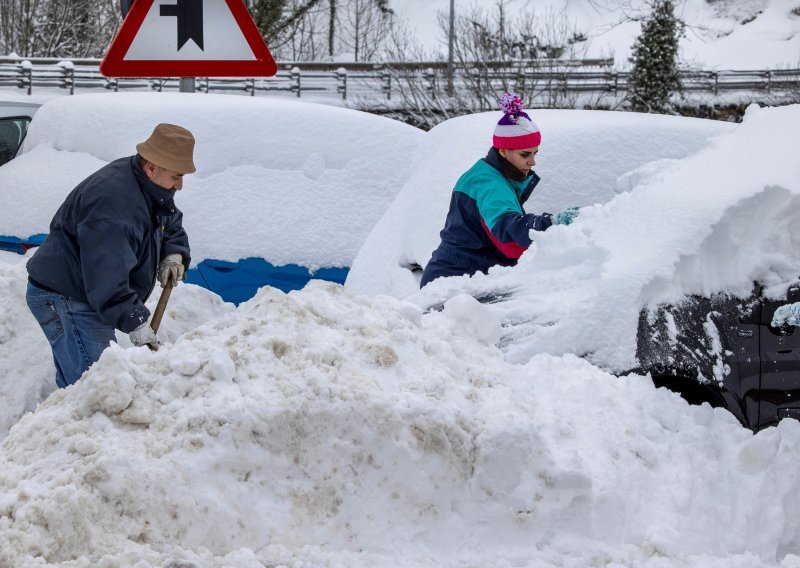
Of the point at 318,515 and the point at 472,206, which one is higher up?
the point at 472,206

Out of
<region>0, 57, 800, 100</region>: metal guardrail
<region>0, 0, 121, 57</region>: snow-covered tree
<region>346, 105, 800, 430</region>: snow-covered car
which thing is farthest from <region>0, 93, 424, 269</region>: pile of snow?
<region>0, 0, 121, 57</region>: snow-covered tree

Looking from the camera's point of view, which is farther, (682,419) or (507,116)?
(507,116)

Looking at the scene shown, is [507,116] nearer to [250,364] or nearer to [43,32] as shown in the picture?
[250,364]

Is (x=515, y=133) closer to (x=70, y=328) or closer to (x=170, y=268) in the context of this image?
(x=170, y=268)

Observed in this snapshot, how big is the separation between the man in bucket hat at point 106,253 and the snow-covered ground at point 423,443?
92 cm

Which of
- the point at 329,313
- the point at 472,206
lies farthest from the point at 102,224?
the point at 472,206

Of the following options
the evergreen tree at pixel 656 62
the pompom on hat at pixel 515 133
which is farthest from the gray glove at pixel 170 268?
the evergreen tree at pixel 656 62

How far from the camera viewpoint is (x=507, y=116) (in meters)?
4.15

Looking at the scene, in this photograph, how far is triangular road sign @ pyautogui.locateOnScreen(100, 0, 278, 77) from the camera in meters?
4.03

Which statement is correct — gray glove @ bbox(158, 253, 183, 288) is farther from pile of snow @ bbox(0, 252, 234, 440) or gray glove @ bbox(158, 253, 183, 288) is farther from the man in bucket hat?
pile of snow @ bbox(0, 252, 234, 440)

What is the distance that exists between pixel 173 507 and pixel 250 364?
0.49m

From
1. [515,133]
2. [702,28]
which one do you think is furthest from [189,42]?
[702,28]

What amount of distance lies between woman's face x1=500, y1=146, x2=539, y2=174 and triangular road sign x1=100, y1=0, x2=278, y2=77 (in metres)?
1.04

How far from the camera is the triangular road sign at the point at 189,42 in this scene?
13.2 feet
